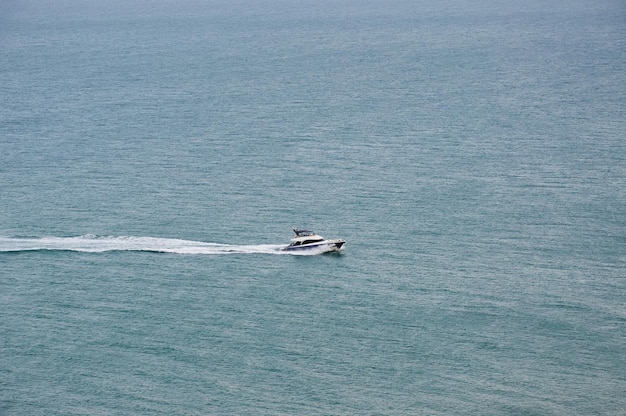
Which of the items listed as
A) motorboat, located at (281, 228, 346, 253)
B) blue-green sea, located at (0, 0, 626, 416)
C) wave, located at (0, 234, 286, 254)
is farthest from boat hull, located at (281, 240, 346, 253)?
wave, located at (0, 234, 286, 254)

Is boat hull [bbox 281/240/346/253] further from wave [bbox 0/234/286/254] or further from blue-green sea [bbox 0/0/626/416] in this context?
wave [bbox 0/234/286/254]

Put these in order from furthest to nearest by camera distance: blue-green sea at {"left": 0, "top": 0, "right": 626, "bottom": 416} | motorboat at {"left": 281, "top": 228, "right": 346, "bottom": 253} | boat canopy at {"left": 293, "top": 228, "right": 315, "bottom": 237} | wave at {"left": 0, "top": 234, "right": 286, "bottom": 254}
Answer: boat canopy at {"left": 293, "top": 228, "right": 315, "bottom": 237} < wave at {"left": 0, "top": 234, "right": 286, "bottom": 254} < motorboat at {"left": 281, "top": 228, "right": 346, "bottom": 253} < blue-green sea at {"left": 0, "top": 0, "right": 626, "bottom": 416}

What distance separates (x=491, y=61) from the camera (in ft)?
554

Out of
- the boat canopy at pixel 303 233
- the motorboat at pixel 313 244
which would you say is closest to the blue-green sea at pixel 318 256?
the motorboat at pixel 313 244

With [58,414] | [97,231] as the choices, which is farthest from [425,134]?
[58,414]

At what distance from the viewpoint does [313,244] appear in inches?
3361

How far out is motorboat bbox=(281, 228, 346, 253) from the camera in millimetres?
85500

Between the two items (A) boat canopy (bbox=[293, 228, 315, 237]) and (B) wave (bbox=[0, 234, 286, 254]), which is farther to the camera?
(A) boat canopy (bbox=[293, 228, 315, 237])

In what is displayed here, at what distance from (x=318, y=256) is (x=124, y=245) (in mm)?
17746

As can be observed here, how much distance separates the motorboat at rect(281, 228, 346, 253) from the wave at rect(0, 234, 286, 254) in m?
1.31

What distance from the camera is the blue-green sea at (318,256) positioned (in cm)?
6581

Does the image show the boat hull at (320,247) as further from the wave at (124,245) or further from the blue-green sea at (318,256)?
the wave at (124,245)

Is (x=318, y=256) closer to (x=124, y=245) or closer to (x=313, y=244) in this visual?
(x=313, y=244)

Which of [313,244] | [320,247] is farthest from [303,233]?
[320,247]
